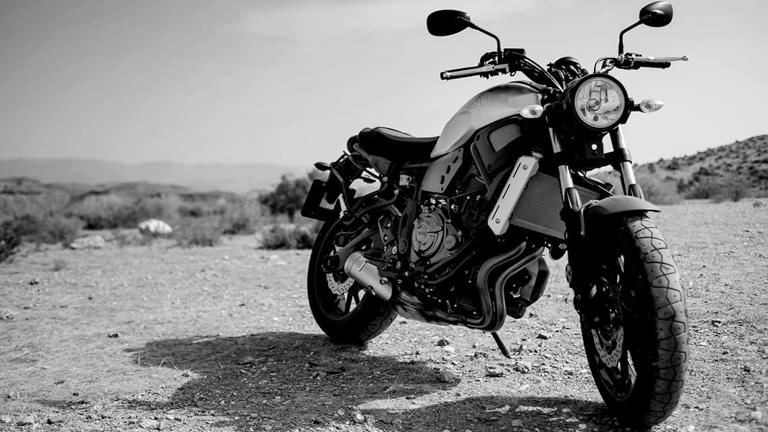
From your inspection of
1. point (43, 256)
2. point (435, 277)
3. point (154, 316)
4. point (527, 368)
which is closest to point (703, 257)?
point (527, 368)

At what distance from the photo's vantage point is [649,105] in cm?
332

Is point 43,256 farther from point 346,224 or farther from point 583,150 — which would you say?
point 583,150

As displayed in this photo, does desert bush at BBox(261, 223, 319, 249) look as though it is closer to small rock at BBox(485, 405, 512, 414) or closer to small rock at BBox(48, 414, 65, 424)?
small rock at BBox(48, 414, 65, 424)

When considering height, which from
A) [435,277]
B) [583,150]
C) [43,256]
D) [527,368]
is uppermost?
[583,150]

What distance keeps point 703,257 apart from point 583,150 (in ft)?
15.5

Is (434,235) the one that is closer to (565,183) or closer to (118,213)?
(565,183)

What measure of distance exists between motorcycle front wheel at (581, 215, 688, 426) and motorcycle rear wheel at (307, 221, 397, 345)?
1871mm

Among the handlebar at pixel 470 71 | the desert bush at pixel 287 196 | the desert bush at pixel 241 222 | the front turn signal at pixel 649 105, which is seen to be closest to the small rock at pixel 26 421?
the handlebar at pixel 470 71

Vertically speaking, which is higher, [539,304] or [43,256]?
[539,304]

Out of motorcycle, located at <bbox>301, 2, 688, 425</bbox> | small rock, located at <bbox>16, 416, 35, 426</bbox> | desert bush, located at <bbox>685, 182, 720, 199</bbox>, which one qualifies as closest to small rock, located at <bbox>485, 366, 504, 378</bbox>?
motorcycle, located at <bbox>301, 2, 688, 425</bbox>

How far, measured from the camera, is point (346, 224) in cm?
546

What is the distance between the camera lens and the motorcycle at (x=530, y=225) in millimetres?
2980

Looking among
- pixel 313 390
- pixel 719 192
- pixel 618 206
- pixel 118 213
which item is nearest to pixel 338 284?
pixel 313 390

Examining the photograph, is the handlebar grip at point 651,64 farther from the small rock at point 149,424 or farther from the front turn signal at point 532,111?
the small rock at point 149,424
